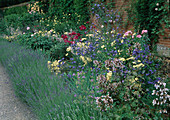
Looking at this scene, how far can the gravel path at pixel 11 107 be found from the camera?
279 cm

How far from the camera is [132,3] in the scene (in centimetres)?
534

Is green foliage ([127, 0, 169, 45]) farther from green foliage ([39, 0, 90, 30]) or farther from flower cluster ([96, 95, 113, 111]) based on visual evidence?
flower cluster ([96, 95, 113, 111])

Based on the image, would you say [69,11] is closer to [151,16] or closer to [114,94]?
[151,16]

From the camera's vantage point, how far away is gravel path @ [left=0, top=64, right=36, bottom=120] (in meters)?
2.79

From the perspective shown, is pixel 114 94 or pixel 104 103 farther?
pixel 114 94

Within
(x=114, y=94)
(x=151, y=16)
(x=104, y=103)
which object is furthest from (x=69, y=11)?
(x=104, y=103)

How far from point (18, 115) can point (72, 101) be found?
1141 millimetres

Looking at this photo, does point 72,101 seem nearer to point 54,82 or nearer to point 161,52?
point 54,82

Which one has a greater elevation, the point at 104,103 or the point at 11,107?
the point at 104,103

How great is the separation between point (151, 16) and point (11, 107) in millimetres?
4091

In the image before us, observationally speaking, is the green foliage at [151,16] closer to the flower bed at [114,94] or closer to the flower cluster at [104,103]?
the flower bed at [114,94]

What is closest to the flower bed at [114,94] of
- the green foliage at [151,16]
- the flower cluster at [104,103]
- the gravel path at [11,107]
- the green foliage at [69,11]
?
the flower cluster at [104,103]

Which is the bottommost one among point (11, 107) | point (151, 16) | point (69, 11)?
point (11, 107)

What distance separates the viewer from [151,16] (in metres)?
4.66
